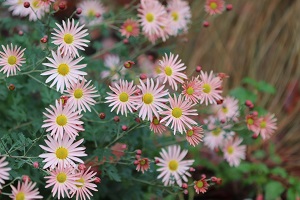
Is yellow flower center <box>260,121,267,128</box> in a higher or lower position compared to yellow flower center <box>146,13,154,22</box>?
lower

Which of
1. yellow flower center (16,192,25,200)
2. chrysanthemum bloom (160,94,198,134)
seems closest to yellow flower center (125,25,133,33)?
chrysanthemum bloom (160,94,198,134)

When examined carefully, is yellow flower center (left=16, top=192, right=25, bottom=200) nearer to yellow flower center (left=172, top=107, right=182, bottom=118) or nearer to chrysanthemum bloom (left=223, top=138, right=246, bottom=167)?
yellow flower center (left=172, top=107, right=182, bottom=118)

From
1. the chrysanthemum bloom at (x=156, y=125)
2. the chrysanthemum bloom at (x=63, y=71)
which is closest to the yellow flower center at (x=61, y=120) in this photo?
the chrysanthemum bloom at (x=63, y=71)

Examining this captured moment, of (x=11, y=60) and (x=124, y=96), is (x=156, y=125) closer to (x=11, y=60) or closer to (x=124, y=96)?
(x=124, y=96)

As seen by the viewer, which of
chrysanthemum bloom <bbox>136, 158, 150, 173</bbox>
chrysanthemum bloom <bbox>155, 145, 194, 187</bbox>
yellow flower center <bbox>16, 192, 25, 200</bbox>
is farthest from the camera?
chrysanthemum bloom <bbox>155, 145, 194, 187</bbox>

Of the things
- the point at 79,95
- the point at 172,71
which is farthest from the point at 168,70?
the point at 79,95
